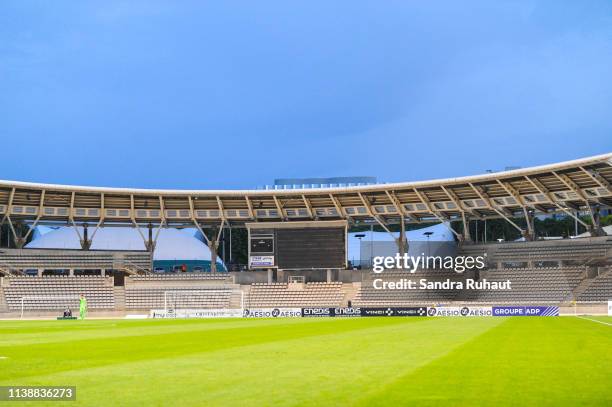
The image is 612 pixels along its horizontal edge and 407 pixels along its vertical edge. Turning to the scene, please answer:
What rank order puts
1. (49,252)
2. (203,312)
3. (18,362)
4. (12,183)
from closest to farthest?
1. (18,362)
2. (203,312)
3. (12,183)
4. (49,252)

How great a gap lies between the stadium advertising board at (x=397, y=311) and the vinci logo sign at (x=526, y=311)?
5.74m

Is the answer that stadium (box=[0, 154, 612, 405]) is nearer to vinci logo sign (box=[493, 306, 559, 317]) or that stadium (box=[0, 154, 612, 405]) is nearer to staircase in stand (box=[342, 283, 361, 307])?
vinci logo sign (box=[493, 306, 559, 317])

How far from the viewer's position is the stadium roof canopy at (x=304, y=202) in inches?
2766

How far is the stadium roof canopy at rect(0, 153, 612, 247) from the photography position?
70250mm

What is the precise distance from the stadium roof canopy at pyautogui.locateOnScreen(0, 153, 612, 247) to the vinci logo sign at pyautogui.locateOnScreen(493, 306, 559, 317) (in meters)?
A: 11.7

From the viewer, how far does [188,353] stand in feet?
62.1

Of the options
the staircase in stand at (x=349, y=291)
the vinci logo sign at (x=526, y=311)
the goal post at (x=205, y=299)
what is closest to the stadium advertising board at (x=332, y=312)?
the staircase in stand at (x=349, y=291)

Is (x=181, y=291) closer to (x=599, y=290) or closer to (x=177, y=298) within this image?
(x=177, y=298)

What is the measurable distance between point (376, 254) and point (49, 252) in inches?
1277

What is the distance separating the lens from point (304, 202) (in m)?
78.0

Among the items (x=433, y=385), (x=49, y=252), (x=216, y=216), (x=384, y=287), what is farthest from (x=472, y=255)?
(x=433, y=385)

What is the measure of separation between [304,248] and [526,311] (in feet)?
71.3

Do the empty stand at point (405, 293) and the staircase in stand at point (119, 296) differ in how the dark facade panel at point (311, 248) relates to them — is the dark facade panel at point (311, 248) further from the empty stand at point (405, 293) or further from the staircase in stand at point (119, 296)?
the staircase in stand at point (119, 296)

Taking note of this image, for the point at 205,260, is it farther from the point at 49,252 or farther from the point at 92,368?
the point at 92,368
